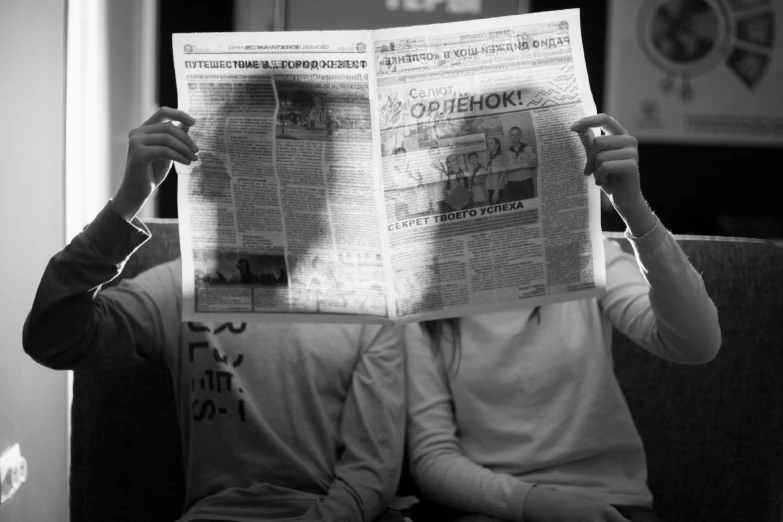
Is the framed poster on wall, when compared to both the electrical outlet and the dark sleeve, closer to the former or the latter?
the dark sleeve

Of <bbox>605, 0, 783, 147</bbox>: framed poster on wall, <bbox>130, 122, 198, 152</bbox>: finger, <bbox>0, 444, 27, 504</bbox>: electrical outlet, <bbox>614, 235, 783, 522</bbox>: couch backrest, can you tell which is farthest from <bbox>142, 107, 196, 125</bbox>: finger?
<bbox>605, 0, 783, 147</bbox>: framed poster on wall

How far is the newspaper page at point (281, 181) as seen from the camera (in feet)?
2.83

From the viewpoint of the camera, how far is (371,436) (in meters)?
1.02

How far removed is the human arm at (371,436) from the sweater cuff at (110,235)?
383 mm

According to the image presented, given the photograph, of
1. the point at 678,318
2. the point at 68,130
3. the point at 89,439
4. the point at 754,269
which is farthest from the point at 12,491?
the point at 754,269

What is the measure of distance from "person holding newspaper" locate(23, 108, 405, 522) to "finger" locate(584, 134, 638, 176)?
15.6 inches

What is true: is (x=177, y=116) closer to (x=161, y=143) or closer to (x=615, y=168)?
(x=161, y=143)

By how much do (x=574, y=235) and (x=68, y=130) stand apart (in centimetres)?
98

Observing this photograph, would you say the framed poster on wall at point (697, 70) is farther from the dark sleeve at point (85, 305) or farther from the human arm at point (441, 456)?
the dark sleeve at point (85, 305)

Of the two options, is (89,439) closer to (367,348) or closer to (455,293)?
(367,348)

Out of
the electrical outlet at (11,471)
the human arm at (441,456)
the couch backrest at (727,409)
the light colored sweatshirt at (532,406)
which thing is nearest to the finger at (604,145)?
the light colored sweatshirt at (532,406)

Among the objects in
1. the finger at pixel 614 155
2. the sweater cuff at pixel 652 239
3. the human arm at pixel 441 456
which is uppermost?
the finger at pixel 614 155

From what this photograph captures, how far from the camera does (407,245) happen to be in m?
0.88

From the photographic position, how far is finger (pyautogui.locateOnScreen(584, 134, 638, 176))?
2.79 ft
